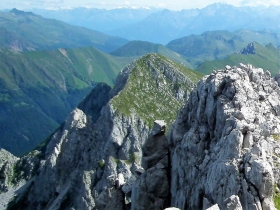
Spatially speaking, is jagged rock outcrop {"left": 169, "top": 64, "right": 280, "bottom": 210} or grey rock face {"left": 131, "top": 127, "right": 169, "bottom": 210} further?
grey rock face {"left": 131, "top": 127, "right": 169, "bottom": 210}

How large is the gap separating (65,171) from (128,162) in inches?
1407

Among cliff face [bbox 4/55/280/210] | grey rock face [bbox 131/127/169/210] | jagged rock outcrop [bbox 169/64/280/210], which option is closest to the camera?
jagged rock outcrop [bbox 169/64/280/210]

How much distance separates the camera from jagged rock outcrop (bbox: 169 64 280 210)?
107 ft

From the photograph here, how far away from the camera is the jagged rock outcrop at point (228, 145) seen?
32.7 metres

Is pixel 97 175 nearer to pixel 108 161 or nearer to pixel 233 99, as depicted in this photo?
pixel 108 161

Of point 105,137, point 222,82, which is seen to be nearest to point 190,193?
point 222,82

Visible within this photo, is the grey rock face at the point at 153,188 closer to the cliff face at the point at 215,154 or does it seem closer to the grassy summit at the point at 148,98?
the cliff face at the point at 215,154

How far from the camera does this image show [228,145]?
37375mm

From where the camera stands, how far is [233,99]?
47.3m

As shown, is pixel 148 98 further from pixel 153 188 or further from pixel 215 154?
pixel 215 154

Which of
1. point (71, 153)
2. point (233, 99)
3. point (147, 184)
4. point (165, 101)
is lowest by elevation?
point (71, 153)

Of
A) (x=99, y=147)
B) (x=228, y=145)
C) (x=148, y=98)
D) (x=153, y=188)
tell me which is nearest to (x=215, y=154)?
(x=228, y=145)

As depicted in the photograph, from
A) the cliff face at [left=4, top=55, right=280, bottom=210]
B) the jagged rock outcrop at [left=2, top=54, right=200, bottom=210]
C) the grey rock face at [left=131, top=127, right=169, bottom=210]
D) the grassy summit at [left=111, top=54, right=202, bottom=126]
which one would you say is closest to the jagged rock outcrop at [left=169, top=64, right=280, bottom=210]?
the cliff face at [left=4, top=55, right=280, bottom=210]

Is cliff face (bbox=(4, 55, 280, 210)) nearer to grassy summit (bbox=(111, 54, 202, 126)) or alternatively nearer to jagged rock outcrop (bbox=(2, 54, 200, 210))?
jagged rock outcrop (bbox=(2, 54, 200, 210))
